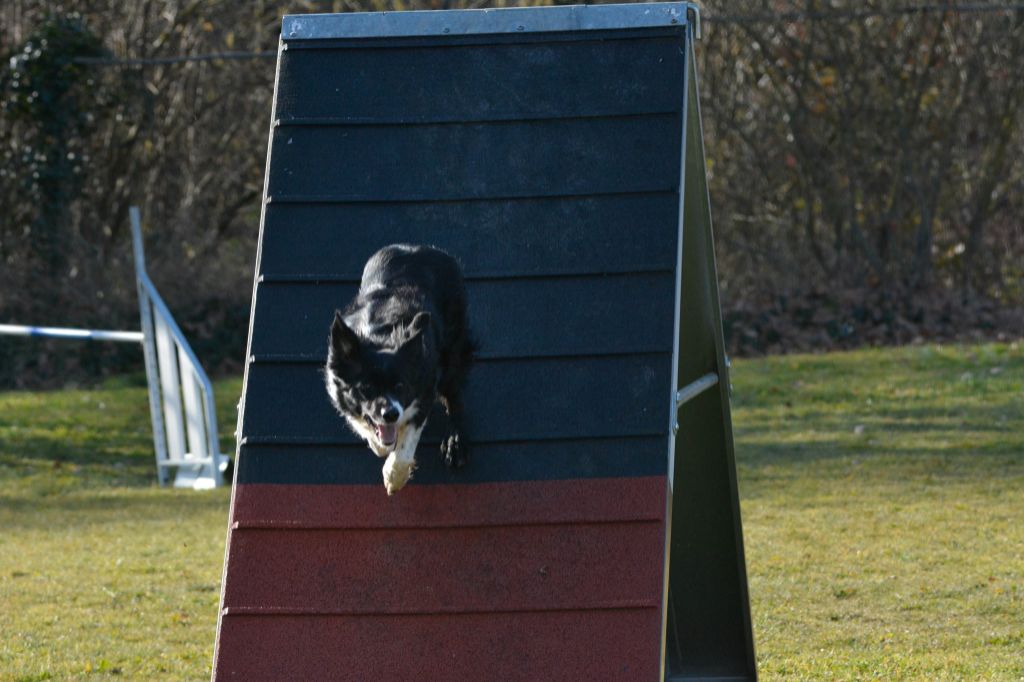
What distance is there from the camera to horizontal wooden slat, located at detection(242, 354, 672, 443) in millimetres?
4199

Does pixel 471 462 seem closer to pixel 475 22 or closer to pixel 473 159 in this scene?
pixel 473 159

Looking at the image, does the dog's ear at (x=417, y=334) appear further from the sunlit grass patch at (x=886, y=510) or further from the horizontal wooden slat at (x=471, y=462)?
the sunlit grass patch at (x=886, y=510)

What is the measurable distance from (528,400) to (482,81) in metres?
1.10

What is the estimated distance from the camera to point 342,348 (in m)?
3.89

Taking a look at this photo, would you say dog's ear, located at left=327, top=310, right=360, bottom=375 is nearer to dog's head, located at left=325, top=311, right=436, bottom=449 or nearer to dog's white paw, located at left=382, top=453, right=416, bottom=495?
dog's head, located at left=325, top=311, right=436, bottom=449

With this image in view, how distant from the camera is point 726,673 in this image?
5.04m

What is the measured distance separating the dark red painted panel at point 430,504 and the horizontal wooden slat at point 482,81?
1232 mm

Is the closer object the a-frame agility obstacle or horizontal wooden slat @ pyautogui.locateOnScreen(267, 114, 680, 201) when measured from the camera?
the a-frame agility obstacle

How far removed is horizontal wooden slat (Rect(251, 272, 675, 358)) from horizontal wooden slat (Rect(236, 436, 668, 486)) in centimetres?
29

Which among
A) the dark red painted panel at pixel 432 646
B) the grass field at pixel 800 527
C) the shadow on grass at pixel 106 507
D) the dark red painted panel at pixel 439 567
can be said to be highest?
the dark red painted panel at pixel 439 567

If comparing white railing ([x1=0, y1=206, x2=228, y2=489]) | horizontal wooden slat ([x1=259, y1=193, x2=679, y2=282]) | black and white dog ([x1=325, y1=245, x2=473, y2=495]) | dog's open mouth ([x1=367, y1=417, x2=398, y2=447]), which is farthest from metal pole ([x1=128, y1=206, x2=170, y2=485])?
dog's open mouth ([x1=367, y1=417, x2=398, y2=447])

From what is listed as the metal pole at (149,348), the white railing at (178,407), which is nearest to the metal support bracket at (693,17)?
the white railing at (178,407)

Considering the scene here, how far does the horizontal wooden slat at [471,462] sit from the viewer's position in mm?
4176

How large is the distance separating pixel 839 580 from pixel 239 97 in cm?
1120
